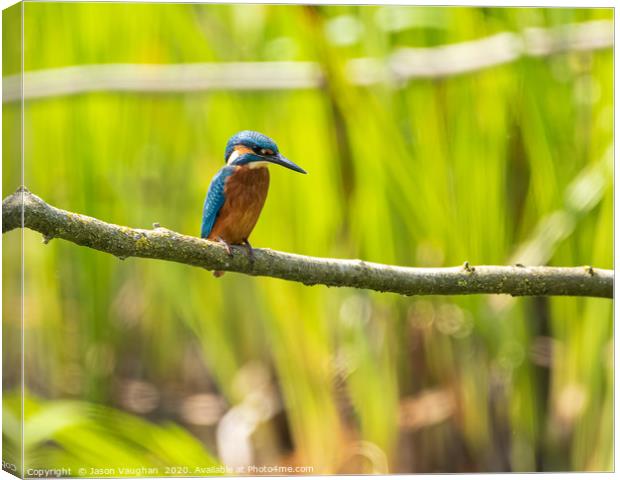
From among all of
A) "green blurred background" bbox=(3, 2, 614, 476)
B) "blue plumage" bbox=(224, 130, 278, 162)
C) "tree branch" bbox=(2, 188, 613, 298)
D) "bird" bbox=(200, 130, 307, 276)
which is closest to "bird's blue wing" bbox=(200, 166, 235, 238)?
"bird" bbox=(200, 130, 307, 276)

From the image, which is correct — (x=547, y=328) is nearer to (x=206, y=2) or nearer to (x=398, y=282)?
(x=398, y=282)

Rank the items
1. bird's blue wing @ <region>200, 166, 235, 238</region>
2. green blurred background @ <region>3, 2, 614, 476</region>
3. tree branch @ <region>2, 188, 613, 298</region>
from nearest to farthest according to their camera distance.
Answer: tree branch @ <region>2, 188, 613, 298</region> → bird's blue wing @ <region>200, 166, 235, 238</region> → green blurred background @ <region>3, 2, 614, 476</region>

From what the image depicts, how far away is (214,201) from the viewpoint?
11.8 feet

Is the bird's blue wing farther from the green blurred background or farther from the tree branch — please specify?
the tree branch

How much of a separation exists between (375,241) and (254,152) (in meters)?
0.82

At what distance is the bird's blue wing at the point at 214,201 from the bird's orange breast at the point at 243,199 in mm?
23

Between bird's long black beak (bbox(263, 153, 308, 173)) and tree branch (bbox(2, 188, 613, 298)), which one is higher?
bird's long black beak (bbox(263, 153, 308, 173))

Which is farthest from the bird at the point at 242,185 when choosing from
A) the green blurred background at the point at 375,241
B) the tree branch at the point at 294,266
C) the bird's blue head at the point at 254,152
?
the tree branch at the point at 294,266

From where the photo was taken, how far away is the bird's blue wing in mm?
3568

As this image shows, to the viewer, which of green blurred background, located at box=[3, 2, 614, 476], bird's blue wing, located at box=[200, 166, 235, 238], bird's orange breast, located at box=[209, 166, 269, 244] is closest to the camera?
bird's orange breast, located at box=[209, 166, 269, 244]

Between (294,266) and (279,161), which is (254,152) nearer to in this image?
(279,161)

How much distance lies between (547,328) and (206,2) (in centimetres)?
210

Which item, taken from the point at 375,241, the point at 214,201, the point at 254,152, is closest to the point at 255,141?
the point at 254,152

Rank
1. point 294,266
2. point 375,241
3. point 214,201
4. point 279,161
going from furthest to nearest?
point 375,241, point 214,201, point 279,161, point 294,266
